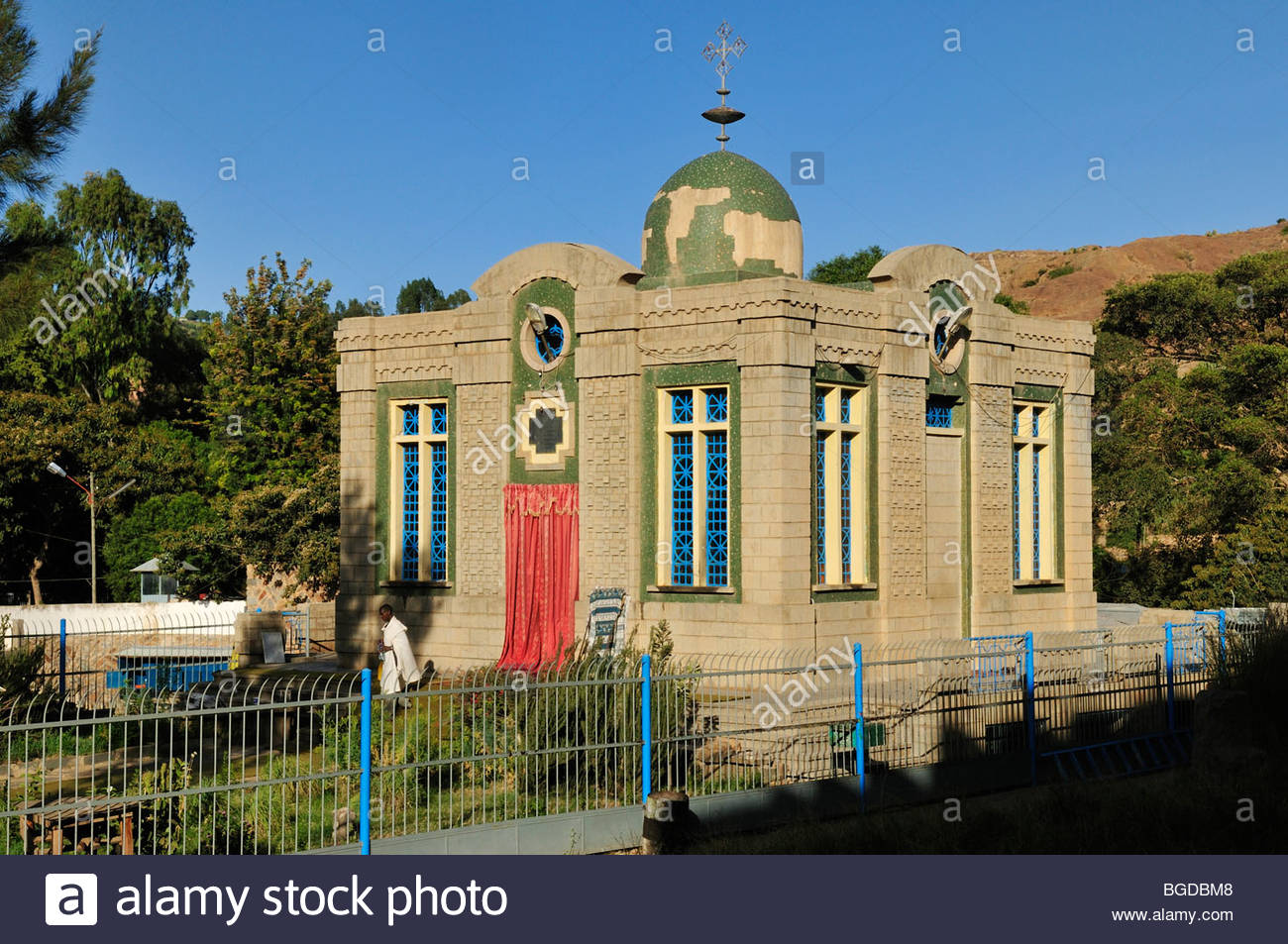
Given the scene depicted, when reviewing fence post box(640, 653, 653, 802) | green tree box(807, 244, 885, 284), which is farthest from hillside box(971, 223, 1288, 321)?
fence post box(640, 653, 653, 802)

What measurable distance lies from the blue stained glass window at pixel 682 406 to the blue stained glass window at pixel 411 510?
5.45 m

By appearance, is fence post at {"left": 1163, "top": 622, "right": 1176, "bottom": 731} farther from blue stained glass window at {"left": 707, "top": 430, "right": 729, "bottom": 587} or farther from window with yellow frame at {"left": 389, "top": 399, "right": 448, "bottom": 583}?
window with yellow frame at {"left": 389, "top": 399, "right": 448, "bottom": 583}

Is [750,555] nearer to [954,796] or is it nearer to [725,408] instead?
[725,408]

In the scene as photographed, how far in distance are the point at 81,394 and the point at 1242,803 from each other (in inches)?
1983

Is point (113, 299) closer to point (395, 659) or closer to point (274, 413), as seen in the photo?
point (274, 413)

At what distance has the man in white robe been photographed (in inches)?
728

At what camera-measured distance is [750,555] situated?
829 inches

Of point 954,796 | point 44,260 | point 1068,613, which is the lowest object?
point 954,796

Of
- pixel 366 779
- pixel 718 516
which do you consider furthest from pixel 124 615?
pixel 366 779

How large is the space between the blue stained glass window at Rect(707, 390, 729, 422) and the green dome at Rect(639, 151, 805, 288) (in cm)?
217

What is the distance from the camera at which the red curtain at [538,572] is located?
22953mm

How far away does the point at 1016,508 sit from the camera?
2586 centimetres

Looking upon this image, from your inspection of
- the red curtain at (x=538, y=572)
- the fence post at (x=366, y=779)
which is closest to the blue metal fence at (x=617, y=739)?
the fence post at (x=366, y=779)
